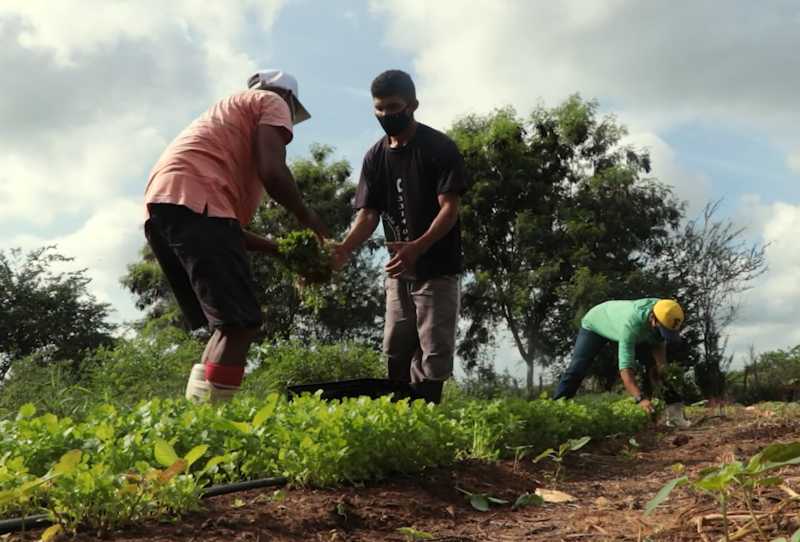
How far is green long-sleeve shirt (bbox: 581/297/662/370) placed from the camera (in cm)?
807

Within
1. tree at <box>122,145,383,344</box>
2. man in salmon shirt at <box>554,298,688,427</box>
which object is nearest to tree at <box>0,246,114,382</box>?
tree at <box>122,145,383,344</box>

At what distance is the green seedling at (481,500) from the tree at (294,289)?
22.4 m

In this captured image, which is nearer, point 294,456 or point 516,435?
point 294,456

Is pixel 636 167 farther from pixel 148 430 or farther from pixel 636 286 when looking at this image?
pixel 148 430

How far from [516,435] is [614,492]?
860 millimetres

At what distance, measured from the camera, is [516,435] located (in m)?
4.51

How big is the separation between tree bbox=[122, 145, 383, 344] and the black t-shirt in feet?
66.1

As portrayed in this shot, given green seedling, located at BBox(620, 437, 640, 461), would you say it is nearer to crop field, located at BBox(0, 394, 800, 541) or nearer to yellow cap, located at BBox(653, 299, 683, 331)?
crop field, located at BBox(0, 394, 800, 541)

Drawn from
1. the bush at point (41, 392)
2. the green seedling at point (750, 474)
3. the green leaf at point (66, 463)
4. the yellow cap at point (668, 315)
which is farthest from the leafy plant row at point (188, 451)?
the yellow cap at point (668, 315)

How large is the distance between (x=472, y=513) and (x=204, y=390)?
67.2 inches

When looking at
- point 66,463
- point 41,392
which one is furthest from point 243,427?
point 41,392

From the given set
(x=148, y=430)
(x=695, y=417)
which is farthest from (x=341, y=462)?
(x=695, y=417)

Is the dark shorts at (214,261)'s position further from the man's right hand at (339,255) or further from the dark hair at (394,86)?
the dark hair at (394,86)

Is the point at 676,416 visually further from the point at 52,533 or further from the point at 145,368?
the point at 52,533
